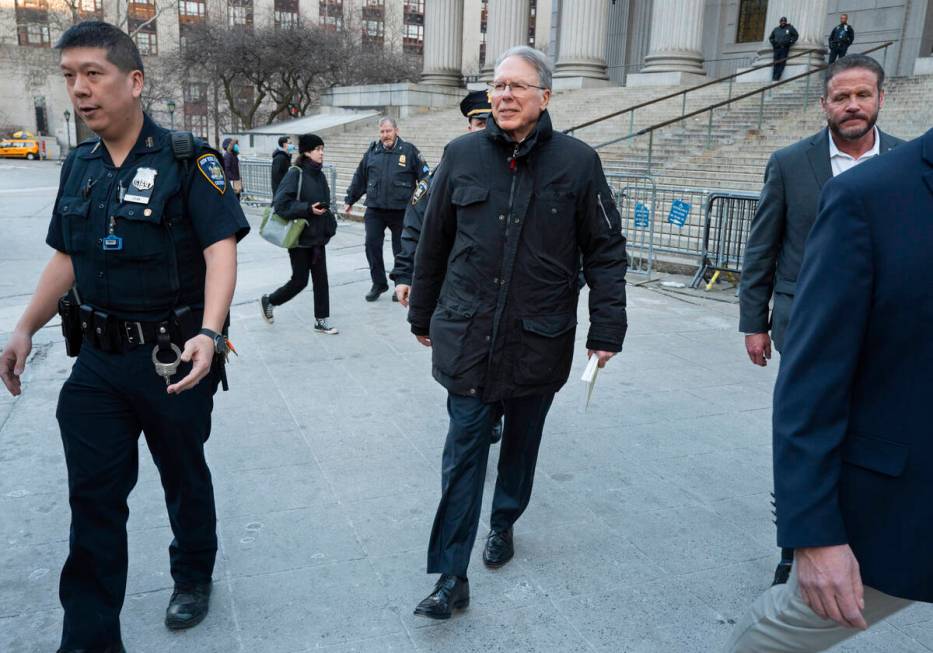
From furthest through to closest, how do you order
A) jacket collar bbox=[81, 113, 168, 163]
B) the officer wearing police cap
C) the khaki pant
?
the officer wearing police cap
jacket collar bbox=[81, 113, 168, 163]
the khaki pant

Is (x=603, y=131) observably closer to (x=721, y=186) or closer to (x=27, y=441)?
(x=721, y=186)

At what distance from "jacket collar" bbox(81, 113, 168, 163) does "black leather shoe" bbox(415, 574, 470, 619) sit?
1.84m

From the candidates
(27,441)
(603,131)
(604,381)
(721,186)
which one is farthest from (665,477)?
(603,131)

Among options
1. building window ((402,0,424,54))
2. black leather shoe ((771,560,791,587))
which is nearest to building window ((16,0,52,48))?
building window ((402,0,424,54))

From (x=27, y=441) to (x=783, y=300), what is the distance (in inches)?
162

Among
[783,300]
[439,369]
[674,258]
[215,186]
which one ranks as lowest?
[674,258]

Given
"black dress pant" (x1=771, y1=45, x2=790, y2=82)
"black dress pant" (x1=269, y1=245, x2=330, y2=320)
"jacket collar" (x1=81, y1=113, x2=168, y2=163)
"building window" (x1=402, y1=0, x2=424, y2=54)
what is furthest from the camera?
"building window" (x1=402, y1=0, x2=424, y2=54)

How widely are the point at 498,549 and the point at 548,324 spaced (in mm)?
1041

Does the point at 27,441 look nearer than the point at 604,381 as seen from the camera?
Yes

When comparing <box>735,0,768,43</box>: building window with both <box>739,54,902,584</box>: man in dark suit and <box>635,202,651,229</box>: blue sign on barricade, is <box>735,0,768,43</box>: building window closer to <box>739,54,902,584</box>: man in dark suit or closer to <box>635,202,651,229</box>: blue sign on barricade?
<box>635,202,651,229</box>: blue sign on barricade

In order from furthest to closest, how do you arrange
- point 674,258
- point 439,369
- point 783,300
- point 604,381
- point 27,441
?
point 674,258 < point 604,381 < point 27,441 < point 783,300 < point 439,369

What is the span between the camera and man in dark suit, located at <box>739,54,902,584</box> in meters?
3.29

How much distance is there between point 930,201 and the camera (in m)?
1.52

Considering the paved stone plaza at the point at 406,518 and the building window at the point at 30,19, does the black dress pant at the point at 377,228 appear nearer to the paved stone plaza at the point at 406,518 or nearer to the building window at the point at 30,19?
the paved stone plaza at the point at 406,518
